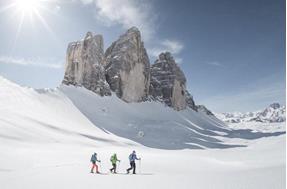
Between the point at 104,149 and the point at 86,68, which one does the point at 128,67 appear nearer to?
the point at 86,68

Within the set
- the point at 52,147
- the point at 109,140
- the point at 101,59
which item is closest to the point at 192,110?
the point at 101,59

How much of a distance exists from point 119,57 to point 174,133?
40.8 metres

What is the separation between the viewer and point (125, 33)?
5094 inches

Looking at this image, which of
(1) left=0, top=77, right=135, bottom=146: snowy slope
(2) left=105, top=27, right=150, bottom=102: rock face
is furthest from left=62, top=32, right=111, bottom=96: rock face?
(1) left=0, top=77, right=135, bottom=146: snowy slope

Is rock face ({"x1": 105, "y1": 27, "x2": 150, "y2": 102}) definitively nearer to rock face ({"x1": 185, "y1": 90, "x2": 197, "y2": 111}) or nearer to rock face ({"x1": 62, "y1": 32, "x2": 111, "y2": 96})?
rock face ({"x1": 62, "y1": 32, "x2": 111, "y2": 96})

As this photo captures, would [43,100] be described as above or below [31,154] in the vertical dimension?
above

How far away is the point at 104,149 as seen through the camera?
146 feet

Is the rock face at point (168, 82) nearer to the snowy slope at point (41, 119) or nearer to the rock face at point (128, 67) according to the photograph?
the rock face at point (128, 67)

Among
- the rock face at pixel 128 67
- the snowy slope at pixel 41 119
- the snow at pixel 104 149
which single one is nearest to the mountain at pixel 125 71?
the rock face at pixel 128 67

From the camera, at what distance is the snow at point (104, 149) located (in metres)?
17.4

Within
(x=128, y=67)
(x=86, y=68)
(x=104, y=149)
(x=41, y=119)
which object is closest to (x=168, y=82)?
(x=128, y=67)

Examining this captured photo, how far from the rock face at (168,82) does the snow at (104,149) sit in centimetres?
1038

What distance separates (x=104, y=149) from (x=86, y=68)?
6323 centimetres

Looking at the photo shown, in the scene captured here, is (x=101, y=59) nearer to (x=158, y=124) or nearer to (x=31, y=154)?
(x=158, y=124)
